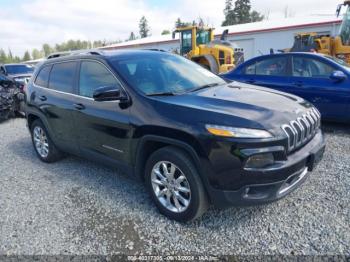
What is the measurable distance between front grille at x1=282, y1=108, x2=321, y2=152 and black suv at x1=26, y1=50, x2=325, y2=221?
0.03 feet

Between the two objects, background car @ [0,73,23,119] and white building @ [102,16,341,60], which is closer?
background car @ [0,73,23,119]

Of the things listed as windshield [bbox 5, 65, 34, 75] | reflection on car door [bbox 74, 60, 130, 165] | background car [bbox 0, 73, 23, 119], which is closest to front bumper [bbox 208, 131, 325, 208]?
reflection on car door [bbox 74, 60, 130, 165]

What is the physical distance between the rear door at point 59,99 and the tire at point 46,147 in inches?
10.9

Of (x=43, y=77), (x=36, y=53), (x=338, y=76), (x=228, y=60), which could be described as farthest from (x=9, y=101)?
(x=36, y=53)

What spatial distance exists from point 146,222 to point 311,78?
4.49 m

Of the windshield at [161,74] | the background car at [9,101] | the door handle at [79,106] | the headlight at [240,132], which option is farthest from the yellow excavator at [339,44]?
the background car at [9,101]

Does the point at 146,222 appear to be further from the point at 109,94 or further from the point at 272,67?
the point at 272,67

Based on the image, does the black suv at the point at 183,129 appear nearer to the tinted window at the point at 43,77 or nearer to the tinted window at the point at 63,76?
the tinted window at the point at 63,76

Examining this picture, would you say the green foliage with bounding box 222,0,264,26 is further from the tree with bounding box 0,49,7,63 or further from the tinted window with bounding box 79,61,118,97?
the tinted window with bounding box 79,61,118,97

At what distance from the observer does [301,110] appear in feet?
10.1

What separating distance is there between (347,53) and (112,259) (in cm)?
1181

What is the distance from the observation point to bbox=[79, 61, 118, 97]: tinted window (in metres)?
3.50

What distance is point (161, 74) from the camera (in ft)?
11.8

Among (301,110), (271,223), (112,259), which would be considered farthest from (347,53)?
(112,259)
